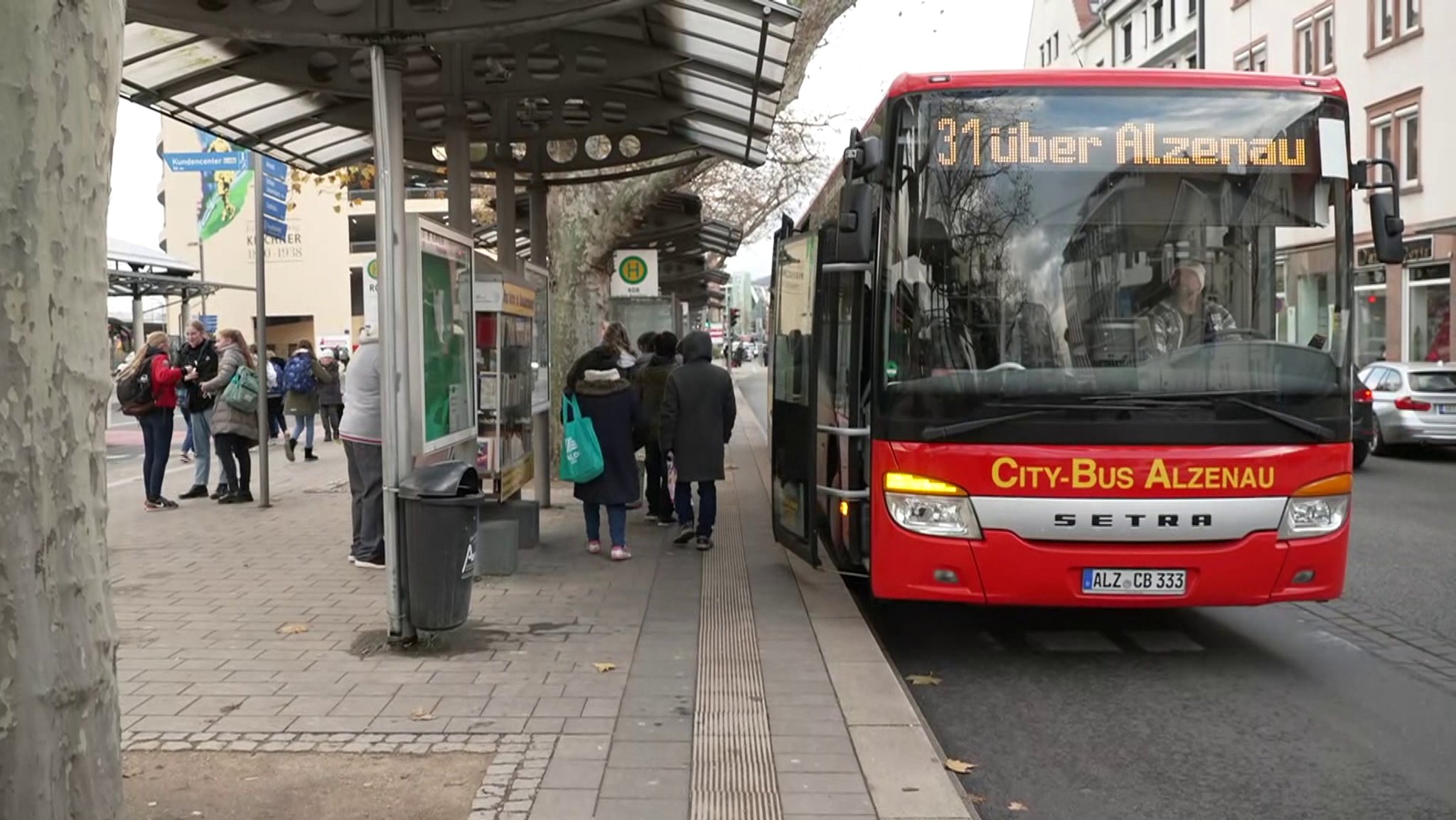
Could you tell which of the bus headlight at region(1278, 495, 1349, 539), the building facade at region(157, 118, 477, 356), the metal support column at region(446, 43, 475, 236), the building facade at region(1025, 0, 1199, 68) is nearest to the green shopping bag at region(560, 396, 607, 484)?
the metal support column at region(446, 43, 475, 236)

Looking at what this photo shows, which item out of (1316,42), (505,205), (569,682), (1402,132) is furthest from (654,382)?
(1316,42)

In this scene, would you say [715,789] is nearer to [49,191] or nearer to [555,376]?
[49,191]

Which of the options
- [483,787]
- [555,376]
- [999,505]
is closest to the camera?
[483,787]

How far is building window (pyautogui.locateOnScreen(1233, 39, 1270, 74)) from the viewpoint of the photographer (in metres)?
36.2

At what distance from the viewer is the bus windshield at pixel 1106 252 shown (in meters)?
6.18

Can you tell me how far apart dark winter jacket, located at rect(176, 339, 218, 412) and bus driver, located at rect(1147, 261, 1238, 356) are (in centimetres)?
986

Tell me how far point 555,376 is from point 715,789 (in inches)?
425

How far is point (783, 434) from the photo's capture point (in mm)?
8672

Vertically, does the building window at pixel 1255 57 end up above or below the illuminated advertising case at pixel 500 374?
above

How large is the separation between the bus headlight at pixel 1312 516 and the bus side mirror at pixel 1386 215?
1.28 metres

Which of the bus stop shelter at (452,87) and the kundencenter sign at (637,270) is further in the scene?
the kundencenter sign at (637,270)

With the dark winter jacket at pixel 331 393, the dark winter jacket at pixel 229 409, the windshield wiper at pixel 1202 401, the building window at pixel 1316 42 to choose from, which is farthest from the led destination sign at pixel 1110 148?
the building window at pixel 1316 42

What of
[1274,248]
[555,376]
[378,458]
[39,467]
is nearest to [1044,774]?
[1274,248]

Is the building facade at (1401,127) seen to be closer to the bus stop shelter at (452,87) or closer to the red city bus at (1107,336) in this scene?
the bus stop shelter at (452,87)
